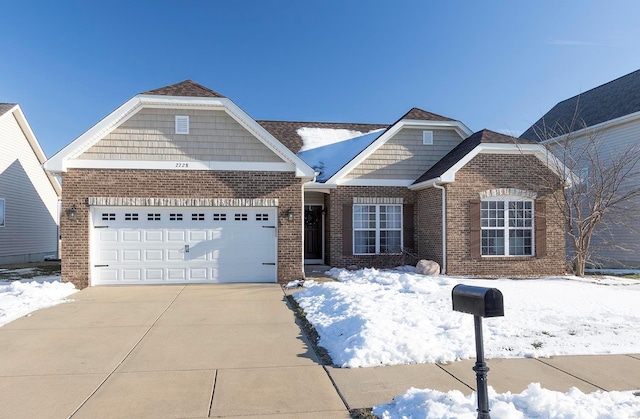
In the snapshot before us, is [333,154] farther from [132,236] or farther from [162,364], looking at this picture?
[162,364]

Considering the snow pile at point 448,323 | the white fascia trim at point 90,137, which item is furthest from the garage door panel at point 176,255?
the snow pile at point 448,323

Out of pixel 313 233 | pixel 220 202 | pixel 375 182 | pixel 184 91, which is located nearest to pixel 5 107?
pixel 184 91

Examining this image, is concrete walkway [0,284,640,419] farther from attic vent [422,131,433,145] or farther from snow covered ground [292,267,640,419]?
attic vent [422,131,433,145]

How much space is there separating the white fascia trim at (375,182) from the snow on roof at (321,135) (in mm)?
3213

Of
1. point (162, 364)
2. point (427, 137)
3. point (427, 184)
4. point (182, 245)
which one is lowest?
point (162, 364)

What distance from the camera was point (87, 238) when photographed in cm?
1170

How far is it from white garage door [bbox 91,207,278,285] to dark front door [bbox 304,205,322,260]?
441cm

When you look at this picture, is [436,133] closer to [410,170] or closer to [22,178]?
[410,170]

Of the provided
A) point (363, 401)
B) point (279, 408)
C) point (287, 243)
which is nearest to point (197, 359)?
point (279, 408)

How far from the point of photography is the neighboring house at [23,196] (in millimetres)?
18453

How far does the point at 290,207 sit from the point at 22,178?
1448 centimetres

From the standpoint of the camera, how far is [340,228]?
49.2ft

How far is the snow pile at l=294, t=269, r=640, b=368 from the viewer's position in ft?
19.1

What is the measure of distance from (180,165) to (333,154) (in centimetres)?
673
